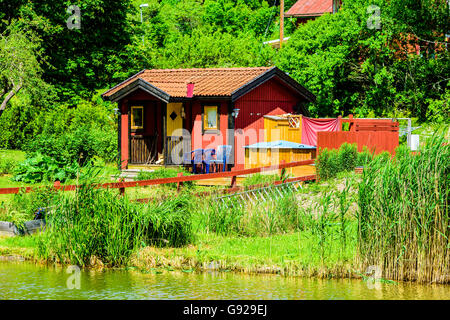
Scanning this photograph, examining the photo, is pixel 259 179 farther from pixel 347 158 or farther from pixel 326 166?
pixel 347 158

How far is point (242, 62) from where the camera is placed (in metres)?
41.8

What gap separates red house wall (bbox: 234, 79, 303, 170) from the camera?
2678 centimetres

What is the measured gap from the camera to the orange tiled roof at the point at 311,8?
4650cm

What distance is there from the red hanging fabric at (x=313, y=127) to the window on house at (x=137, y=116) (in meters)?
6.34

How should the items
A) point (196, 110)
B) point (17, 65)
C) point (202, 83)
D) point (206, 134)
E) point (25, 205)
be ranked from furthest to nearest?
point (17, 65) < point (202, 83) < point (196, 110) < point (206, 134) < point (25, 205)

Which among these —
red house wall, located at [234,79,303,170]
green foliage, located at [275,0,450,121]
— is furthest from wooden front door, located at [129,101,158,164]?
green foliage, located at [275,0,450,121]

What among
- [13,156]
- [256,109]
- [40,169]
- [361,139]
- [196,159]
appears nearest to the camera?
Result: [40,169]

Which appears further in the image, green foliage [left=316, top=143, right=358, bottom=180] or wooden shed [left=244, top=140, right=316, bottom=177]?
wooden shed [left=244, top=140, right=316, bottom=177]

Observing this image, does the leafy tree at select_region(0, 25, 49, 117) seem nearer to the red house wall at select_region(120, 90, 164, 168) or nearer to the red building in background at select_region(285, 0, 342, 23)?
the red house wall at select_region(120, 90, 164, 168)

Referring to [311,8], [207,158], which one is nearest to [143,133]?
[207,158]

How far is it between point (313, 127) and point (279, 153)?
4077mm

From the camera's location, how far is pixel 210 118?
26891 millimetres

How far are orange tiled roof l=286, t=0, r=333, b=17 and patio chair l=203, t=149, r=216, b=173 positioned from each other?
22725 millimetres

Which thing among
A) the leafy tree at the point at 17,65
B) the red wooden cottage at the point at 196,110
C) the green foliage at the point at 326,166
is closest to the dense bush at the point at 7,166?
the leafy tree at the point at 17,65
